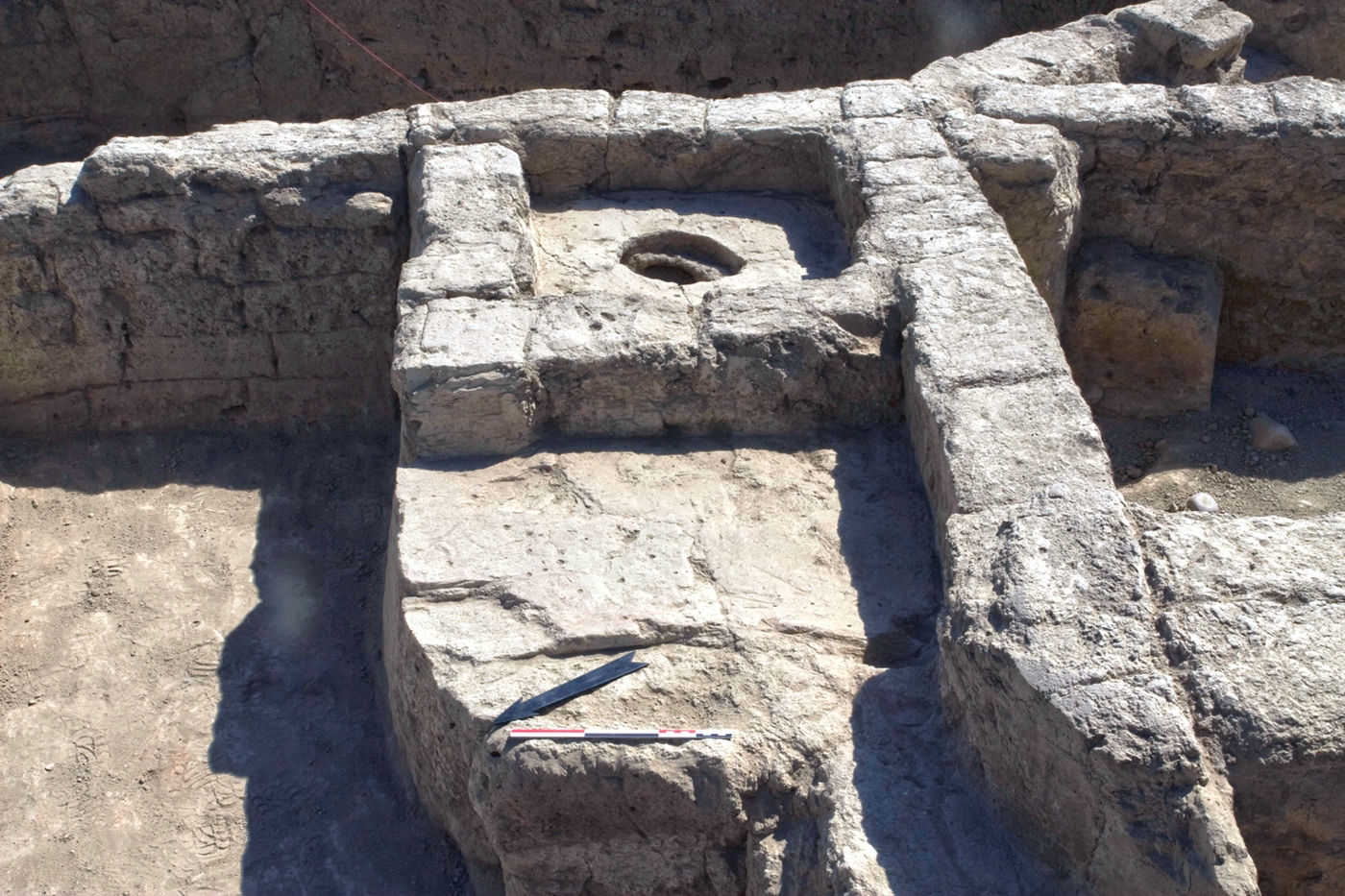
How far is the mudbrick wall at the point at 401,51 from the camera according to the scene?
8.12 meters

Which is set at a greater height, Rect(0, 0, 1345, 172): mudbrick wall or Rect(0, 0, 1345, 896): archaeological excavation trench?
Rect(0, 0, 1345, 172): mudbrick wall

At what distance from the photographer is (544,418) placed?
12.6 feet

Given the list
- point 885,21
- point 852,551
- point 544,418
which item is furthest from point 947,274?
point 885,21

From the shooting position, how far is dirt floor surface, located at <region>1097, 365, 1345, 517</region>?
504cm

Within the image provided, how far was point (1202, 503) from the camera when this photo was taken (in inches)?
193

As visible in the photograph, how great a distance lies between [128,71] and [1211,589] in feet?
26.3

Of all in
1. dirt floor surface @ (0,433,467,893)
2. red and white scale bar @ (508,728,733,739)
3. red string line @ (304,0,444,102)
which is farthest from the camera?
red string line @ (304,0,444,102)

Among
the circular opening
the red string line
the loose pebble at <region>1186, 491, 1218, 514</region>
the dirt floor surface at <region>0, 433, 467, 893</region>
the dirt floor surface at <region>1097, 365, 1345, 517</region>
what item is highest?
the red string line

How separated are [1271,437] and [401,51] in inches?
237

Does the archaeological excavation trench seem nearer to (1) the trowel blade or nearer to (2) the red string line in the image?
(1) the trowel blade

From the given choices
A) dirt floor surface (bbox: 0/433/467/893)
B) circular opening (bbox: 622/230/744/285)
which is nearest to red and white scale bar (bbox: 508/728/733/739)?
dirt floor surface (bbox: 0/433/467/893)

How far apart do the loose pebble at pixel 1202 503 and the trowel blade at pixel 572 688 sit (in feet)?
9.60

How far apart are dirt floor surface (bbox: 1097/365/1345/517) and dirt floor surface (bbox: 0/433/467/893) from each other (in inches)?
127

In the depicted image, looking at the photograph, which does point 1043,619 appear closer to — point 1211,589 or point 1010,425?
point 1211,589
